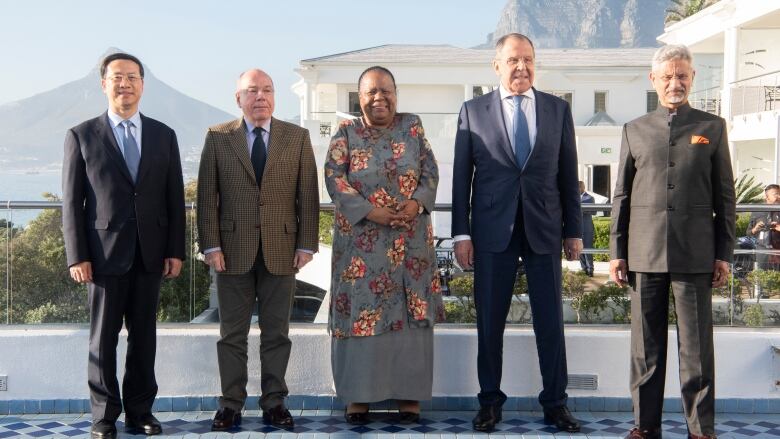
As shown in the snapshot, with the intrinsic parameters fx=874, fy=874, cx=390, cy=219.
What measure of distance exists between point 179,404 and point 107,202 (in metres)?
1.29

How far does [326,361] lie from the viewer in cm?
482

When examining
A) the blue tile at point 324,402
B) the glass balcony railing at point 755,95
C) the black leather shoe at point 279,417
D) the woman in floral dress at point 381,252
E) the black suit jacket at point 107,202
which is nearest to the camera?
the black suit jacket at point 107,202

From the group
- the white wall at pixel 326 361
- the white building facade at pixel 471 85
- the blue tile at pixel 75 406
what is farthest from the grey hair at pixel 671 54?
Answer: the white building facade at pixel 471 85

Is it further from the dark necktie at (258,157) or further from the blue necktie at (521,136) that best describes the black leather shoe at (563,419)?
the dark necktie at (258,157)

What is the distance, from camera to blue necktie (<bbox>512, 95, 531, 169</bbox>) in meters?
4.30

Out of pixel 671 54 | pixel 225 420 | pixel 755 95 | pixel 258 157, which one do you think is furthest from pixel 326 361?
pixel 755 95

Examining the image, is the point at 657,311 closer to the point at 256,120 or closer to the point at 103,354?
the point at 256,120

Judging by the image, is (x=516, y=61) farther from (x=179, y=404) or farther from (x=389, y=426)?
(x=179, y=404)

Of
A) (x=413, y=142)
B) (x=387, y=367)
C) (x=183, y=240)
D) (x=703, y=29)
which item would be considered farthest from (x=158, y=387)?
(x=703, y=29)

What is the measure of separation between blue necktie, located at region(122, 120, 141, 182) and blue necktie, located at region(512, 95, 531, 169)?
1843 mm

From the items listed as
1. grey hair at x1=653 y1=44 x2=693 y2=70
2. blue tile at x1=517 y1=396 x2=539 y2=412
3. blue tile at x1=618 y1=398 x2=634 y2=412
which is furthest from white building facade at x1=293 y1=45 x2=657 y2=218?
grey hair at x1=653 y1=44 x2=693 y2=70

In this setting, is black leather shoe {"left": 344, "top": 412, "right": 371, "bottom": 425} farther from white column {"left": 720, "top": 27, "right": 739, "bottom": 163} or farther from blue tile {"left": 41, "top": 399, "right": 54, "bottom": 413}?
white column {"left": 720, "top": 27, "right": 739, "bottom": 163}

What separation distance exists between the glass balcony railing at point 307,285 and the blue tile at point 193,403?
0.43 m

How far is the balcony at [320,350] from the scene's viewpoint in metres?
Result: 4.65
